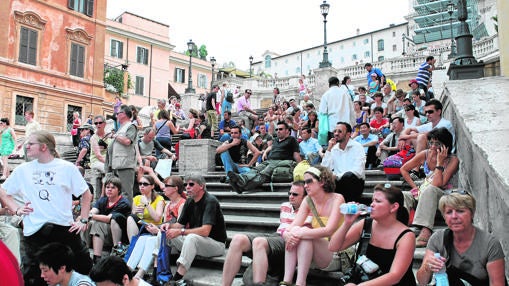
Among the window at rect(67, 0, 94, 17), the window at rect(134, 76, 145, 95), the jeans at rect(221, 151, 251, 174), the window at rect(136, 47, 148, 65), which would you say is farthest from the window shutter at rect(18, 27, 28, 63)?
the jeans at rect(221, 151, 251, 174)

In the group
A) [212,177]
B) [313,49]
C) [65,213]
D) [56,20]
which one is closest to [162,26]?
[56,20]

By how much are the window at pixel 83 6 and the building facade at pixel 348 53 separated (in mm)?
37480

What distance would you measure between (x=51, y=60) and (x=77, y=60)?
1.77m

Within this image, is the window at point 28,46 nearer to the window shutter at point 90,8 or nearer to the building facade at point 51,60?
the building facade at point 51,60

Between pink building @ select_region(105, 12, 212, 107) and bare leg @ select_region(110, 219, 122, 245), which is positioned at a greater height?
pink building @ select_region(105, 12, 212, 107)

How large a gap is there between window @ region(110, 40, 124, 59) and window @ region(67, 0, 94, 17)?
36.7 feet

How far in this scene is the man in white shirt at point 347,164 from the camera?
19.6 feet

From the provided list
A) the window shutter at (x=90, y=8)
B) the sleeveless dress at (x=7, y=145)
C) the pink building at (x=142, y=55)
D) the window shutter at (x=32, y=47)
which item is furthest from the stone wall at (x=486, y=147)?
the pink building at (x=142, y=55)

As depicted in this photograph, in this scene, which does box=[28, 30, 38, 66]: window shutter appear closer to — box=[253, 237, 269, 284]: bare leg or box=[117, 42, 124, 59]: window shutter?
box=[117, 42, 124, 59]: window shutter

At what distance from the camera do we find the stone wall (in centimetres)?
352

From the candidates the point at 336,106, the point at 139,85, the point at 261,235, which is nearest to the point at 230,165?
the point at 336,106

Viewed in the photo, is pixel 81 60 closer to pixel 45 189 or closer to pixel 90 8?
pixel 90 8

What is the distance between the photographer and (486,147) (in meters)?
3.87

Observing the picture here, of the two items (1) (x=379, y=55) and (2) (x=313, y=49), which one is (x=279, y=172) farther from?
(2) (x=313, y=49)
